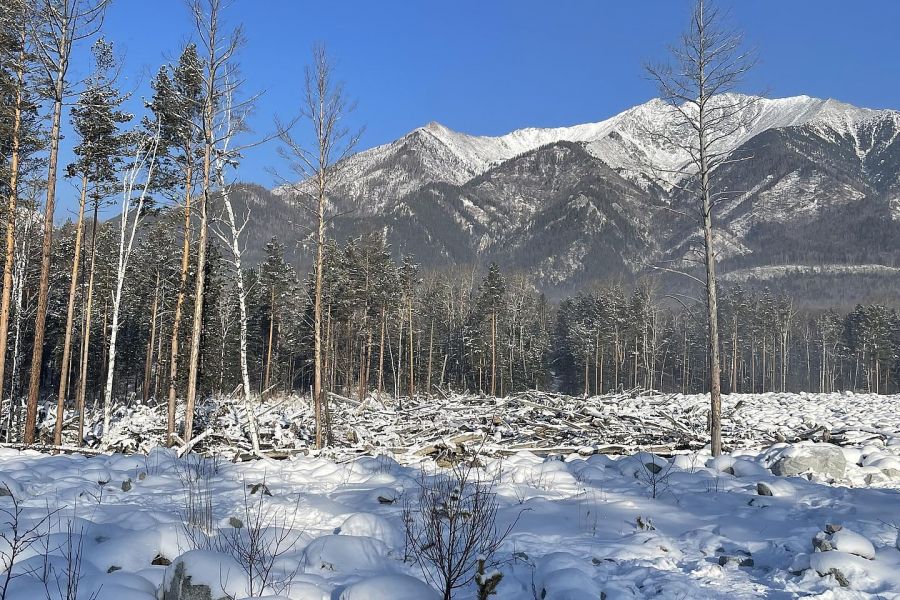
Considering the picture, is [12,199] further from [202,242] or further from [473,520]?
[473,520]

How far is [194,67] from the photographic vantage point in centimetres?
1505

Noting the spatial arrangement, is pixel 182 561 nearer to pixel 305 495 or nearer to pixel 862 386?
pixel 305 495

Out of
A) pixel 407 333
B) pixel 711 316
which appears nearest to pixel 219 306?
pixel 407 333

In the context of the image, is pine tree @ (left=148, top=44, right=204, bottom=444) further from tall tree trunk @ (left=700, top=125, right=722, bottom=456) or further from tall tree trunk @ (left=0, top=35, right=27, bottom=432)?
tall tree trunk @ (left=700, top=125, right=722, bottom=456)

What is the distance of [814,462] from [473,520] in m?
6.98

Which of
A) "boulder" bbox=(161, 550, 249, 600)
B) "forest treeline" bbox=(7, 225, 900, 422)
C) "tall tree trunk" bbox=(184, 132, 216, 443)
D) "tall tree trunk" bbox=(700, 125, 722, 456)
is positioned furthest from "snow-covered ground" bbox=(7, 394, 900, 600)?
"forest treeline" bbox=(7, 225, 900, 422)

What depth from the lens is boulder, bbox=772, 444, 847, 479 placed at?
27.1 ft

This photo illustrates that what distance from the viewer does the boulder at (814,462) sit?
8.25m

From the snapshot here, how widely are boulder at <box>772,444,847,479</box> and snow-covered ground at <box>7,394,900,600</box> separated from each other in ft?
0.09

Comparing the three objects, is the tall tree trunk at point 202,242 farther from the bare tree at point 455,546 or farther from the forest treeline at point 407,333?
the bare tree at point 455,546

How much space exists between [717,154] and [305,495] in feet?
35.1

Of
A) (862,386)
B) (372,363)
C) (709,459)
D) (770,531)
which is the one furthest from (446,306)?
(862,386)

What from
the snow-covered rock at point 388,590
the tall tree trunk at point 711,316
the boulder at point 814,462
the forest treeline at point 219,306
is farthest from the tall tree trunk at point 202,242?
the boulder at point 814,462

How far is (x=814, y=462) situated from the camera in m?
8.34
